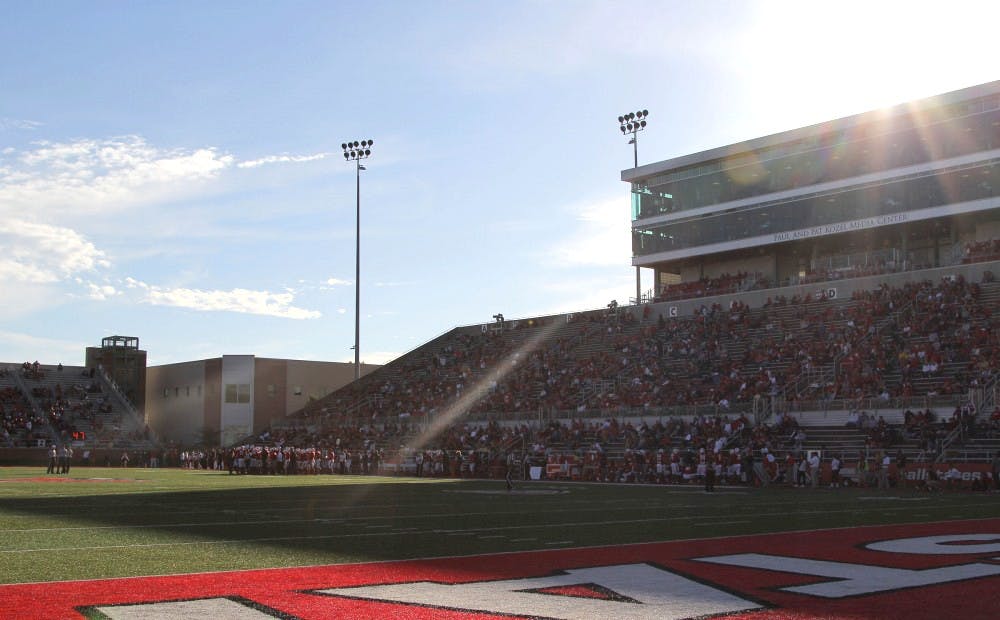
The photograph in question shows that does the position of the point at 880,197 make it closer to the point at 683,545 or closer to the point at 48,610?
the point at 683,545

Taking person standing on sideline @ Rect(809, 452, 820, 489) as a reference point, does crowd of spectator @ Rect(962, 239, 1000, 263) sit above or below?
above

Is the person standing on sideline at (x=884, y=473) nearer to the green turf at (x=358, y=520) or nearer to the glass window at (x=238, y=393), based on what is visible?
the green turf at (x=358, y=520)

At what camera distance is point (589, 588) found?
916 centimetres

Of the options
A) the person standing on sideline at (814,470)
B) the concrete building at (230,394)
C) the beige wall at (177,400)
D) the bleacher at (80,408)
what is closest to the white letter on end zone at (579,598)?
the person standing on sideline at (814,470)

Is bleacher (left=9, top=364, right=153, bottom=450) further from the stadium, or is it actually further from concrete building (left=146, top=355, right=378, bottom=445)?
concrete building (left=146, top=355, right=378, bottom=445)

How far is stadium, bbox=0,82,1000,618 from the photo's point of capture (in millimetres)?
9547

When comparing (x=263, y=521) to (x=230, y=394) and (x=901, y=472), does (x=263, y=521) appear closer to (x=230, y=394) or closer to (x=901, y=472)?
(x=901, y=472)

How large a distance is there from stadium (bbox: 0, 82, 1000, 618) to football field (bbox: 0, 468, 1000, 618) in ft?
0.23

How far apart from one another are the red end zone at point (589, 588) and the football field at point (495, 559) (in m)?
0.02

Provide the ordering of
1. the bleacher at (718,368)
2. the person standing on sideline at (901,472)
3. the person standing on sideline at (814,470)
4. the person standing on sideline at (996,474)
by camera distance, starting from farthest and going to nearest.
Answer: the bleacher at (718,368) → the person standing on sideline at (814,470) → the person standing on sideline at (901,472) → the person standing on sideline at (996,474)

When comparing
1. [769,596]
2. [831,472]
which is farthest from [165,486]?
[769,596]

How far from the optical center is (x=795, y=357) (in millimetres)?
40156

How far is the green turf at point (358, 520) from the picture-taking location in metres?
11.8

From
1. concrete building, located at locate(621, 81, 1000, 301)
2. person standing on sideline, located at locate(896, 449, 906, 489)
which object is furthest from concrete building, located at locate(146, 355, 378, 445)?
person standing on sideline, located at locate(896, 449, 906, 489)
